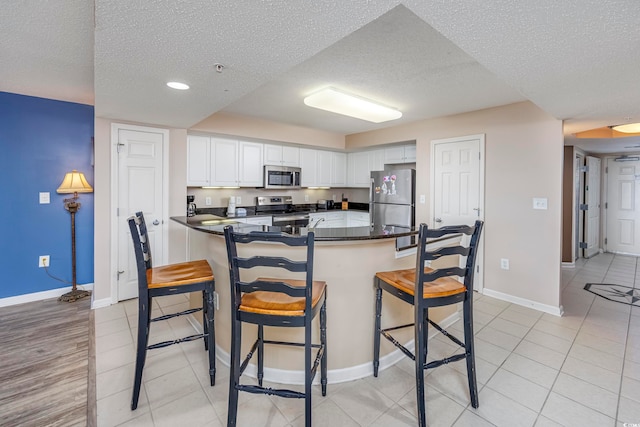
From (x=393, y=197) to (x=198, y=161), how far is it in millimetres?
2910

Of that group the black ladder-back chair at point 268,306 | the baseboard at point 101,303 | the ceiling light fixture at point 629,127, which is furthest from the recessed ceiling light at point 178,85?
the ceiling light fixture at point 629,127

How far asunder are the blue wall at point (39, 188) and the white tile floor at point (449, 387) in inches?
52.4

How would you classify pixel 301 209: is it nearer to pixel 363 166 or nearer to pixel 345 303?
pixel 363 166

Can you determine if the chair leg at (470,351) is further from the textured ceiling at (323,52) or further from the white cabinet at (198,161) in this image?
the white cabinet at (198,161)

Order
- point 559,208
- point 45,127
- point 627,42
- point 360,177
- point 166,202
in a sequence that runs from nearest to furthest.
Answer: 1. point 627,42
2. point 559,208
3. point 45,127
4. point 166,202
5. point 360,177

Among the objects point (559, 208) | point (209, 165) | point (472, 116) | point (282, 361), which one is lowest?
point (282, 361)

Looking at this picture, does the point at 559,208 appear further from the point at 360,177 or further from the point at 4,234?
the point at 4,234

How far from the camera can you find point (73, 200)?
351cm

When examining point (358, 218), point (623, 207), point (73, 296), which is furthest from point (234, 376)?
point (623, 207)

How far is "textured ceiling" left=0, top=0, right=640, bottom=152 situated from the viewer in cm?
131

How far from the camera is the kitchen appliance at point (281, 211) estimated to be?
469 cm

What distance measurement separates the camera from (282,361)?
200 centimetres

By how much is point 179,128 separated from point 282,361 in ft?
10.0

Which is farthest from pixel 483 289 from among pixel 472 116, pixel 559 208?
pixel 472 116
